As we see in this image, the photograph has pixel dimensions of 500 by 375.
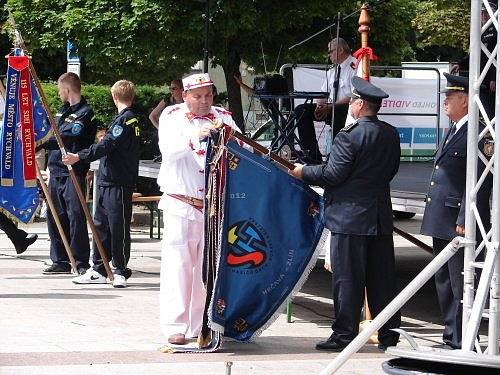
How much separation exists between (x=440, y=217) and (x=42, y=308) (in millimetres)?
3911

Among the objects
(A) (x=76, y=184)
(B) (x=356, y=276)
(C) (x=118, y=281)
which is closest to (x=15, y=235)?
(A) (x=76, y=184)

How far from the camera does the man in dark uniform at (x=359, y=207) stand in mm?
8969

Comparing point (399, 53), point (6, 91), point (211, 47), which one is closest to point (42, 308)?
point (6, 91)

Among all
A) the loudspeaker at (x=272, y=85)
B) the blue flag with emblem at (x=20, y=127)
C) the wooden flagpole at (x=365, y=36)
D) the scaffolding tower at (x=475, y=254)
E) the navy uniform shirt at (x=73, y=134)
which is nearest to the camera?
the scaffolding tower at (x=475, y=254)

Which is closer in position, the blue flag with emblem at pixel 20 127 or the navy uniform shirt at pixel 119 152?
the navy uniform shirt at pixel 119 152

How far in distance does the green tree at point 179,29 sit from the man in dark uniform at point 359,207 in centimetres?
850

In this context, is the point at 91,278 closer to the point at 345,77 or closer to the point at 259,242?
the point at 345,77

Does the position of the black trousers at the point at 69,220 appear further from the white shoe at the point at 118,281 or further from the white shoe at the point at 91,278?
the white shoe at the point at 118,281

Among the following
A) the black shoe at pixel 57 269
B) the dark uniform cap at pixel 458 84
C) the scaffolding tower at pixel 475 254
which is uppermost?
the dark uniform cap at pixel 458 84

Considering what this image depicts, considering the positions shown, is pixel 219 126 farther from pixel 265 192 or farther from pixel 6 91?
pixel 6 91

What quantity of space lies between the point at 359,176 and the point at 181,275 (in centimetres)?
151

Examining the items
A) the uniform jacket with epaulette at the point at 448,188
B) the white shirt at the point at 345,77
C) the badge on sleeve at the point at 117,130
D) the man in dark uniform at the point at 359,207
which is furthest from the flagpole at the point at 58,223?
the uniform jacket with epaulette at the point at 448,188

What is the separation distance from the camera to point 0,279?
12.9 metres

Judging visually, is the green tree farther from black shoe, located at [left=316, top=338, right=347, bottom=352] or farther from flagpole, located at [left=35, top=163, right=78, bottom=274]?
black shoe, located at [left=316, top=338, right=347, bottom=352]
